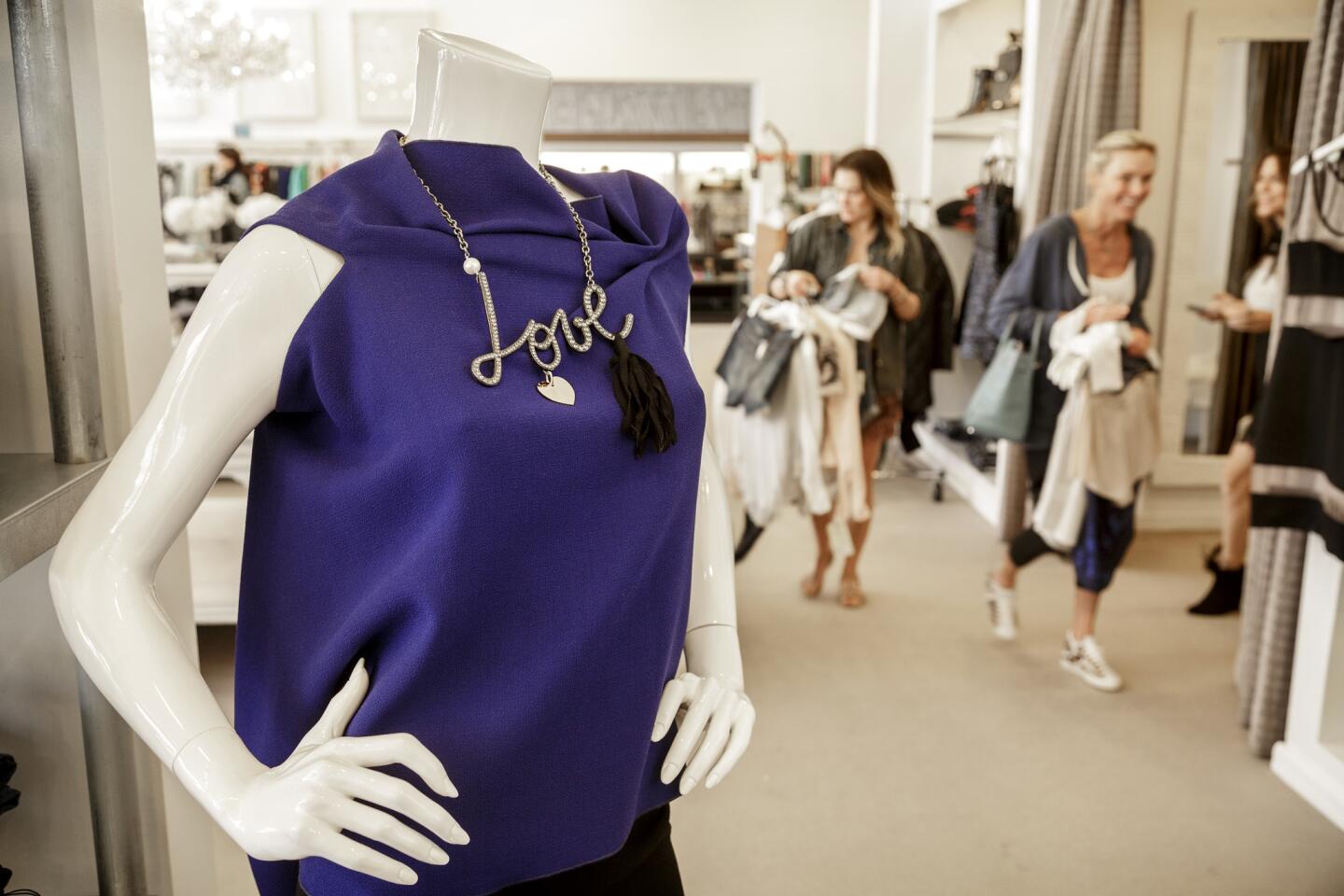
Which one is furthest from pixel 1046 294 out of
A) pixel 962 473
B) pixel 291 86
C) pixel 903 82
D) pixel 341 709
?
pixel 291 86

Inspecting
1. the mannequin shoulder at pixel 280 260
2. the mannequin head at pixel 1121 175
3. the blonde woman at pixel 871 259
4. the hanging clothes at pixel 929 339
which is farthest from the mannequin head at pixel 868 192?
the mannequin shoulder at pixel 280 260

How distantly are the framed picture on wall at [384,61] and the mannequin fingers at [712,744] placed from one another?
7.78 metres

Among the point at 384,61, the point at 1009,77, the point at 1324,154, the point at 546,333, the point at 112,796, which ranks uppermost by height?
the point at 384,61

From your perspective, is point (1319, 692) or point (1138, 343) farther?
point (1138, 343)

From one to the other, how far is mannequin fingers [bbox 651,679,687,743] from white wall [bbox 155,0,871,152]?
777 centimetres

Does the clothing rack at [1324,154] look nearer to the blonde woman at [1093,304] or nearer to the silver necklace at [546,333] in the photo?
the blonde woman at [1093,304]

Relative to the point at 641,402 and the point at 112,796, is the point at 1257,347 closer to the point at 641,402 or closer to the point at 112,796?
the point at 641,402

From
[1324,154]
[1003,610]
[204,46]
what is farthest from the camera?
[204,46]

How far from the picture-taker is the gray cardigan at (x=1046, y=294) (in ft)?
11.2

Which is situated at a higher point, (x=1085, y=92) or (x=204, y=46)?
(x=204, y=46)

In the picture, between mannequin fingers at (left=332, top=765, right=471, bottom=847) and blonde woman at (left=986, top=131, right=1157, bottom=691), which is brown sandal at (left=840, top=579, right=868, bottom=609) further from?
mannequin fingers at (left=332, top=765, right=471, bottom=847)

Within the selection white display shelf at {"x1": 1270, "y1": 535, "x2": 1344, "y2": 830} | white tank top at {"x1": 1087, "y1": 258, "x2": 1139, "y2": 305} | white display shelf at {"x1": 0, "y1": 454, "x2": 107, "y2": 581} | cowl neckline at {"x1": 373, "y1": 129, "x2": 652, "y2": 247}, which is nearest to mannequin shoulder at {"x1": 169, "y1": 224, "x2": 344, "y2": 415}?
cowl neckline at {"x1": 373, "y1": 129, "x2": 652, "y2": 247}

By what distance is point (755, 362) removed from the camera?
363 centimetres

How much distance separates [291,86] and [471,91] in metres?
7.99
